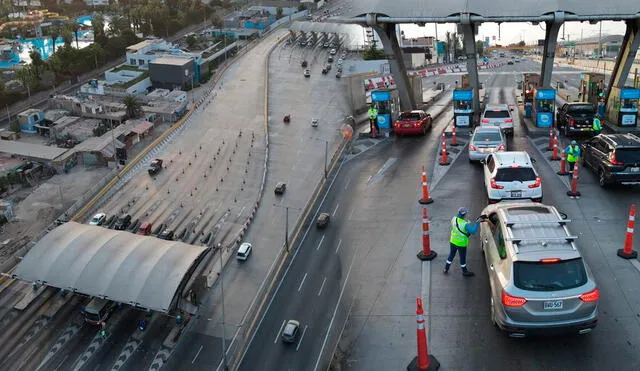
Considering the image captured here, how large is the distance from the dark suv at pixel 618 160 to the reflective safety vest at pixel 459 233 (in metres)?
9.51

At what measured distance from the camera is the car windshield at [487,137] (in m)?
27.1

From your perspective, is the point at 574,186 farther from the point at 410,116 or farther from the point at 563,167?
the point at 410,116

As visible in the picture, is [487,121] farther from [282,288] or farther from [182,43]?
[182,43]

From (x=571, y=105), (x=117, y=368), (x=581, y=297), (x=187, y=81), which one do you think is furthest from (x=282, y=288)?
(x=187, y=81)

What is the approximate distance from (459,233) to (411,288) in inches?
80.0

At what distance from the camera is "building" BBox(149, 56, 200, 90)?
87938mm

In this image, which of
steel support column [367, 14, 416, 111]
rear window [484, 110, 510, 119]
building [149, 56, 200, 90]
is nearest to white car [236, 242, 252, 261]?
rear window [484, 110, 510, 119]

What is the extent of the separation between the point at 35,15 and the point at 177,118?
79890mm

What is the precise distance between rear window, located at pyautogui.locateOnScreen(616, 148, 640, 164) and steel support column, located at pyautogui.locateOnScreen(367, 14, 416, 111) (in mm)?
17442

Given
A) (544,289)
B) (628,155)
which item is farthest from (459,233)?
(628,155)

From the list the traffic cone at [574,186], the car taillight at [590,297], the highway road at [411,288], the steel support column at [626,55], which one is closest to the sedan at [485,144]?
the highway road at [411,288]

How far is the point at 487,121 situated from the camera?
3262 cm

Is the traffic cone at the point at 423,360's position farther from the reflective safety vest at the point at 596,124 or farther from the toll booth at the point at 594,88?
the toll booth at the point at 594,88

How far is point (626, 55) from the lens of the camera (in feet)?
120
